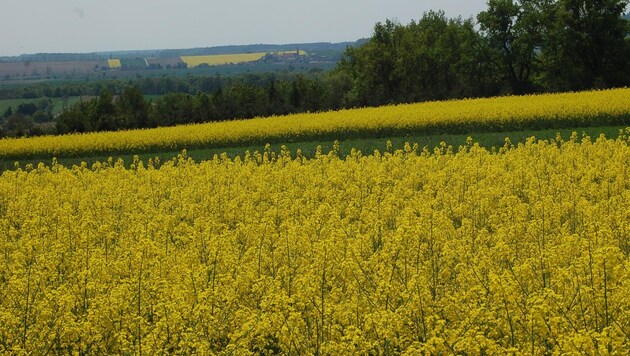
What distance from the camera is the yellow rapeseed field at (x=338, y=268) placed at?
284 inches

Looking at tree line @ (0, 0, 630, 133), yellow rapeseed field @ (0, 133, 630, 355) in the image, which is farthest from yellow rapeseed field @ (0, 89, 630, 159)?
yellow rapeseed field @ (0, 133, 630, 355)

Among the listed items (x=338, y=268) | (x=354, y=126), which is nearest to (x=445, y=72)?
(x=354, y=126)

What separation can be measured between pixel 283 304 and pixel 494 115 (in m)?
27.6

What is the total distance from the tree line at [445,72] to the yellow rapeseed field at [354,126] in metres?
10.3

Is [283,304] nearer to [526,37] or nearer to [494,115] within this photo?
[494,115]

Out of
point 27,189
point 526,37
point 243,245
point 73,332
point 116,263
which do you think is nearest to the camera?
point 73,332

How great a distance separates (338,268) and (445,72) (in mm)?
60244

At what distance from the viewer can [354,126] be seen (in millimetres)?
34969

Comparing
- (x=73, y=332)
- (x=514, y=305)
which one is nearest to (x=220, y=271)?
A: (x=73, y=332)

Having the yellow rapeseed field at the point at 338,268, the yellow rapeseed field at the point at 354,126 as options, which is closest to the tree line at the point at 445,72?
the yellow rapeseed field at the point at 354,126

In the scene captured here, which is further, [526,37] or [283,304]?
[526,37]

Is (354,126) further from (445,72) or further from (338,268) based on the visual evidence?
(445,72)

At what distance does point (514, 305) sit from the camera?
7512 mm

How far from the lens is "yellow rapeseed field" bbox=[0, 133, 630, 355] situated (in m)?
7.21
